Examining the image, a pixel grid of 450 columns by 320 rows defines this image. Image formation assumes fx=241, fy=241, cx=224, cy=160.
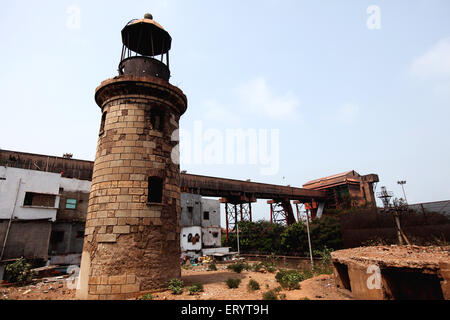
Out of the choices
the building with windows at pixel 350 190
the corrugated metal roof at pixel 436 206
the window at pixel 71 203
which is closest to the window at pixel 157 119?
the corrugated metal roof at pixel 436 206

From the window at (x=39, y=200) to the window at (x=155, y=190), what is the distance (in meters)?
13.2

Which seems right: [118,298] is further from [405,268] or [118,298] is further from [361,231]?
[361,231]

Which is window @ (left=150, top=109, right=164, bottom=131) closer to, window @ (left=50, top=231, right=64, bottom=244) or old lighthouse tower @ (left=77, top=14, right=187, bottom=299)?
old lighthouse tower @ (left=77, top=14, right=187, bottom=299)

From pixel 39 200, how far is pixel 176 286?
588 inches

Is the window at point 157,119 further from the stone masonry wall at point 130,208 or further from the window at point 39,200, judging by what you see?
the window at point 39,200

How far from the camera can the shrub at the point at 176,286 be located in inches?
313

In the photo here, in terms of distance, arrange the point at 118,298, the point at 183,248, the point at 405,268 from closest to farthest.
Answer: the point at 405,268 → the point at 118,298 → the point at 183,248

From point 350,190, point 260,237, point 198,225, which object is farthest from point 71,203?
point 350,190

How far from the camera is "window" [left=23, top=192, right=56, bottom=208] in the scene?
55.8ft

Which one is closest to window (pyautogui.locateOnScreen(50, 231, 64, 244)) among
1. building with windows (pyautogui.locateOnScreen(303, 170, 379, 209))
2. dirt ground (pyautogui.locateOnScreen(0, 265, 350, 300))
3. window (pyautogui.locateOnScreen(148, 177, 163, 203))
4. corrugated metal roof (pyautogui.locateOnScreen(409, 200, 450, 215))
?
dirt ground (pyautogui.locateOnScreen(0, 265, 350, 300))

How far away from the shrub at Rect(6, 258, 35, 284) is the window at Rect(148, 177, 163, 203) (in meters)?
9.78
